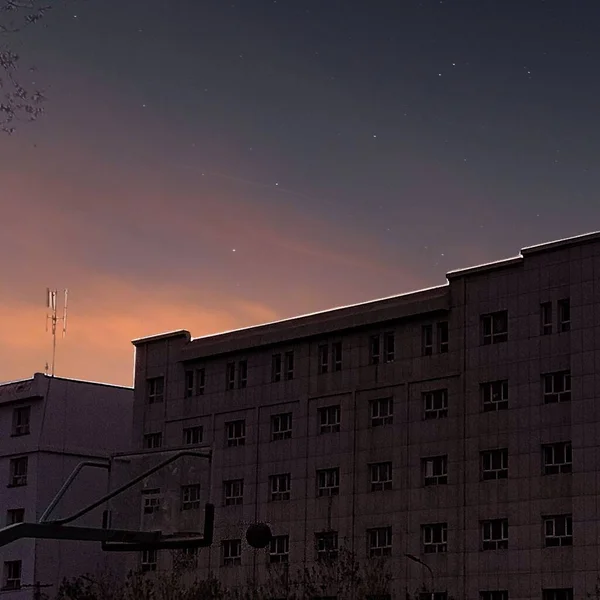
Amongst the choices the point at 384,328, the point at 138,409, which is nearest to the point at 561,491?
the point at 384,328

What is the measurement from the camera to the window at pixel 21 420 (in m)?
92.9

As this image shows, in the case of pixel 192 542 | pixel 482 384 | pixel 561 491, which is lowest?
pixel 192 542

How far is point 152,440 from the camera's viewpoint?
279 ft

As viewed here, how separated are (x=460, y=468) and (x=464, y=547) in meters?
3.64

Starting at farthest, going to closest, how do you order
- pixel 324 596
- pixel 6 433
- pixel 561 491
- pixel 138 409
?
pixel 6 433 < pixel 138 409 < pixel 324 596 < pixel 561 491

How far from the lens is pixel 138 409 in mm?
86750

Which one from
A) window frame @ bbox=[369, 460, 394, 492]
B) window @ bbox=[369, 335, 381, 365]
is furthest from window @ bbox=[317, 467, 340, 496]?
window @ bbox=[369, 335, 381, 365]

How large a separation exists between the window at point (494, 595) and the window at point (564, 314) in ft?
39.5

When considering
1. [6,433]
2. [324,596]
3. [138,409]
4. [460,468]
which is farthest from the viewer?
[6,433]

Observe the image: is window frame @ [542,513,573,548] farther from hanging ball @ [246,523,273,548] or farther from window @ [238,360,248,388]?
hanging ball @ [246,523,273,548]

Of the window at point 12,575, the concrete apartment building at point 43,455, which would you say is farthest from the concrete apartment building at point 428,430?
the window at point 12,575

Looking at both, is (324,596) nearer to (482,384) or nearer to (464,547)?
(464,547)

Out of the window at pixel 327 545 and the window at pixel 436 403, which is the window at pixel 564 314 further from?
the window at pixel 327 545

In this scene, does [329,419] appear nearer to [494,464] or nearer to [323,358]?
[323,358]
